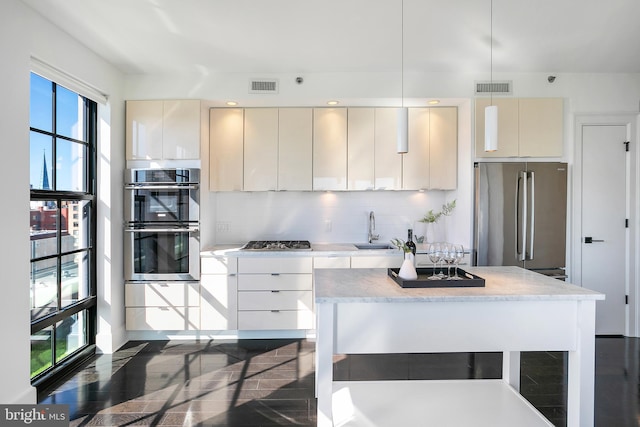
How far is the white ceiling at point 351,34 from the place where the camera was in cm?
267

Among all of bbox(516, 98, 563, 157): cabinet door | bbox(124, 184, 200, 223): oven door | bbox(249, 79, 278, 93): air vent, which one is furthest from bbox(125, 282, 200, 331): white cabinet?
bbox(516, 98, 563, 157): cabinet door

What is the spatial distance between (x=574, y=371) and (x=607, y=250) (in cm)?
275

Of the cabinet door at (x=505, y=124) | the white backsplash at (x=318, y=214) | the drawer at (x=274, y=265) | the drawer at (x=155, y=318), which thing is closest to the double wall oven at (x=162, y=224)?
the drawer at (x=155, y=318)

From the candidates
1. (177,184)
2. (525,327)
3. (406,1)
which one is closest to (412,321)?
(525,327)

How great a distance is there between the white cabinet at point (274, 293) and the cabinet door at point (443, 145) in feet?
5.73

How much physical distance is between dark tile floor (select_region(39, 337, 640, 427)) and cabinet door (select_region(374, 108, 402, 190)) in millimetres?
1868

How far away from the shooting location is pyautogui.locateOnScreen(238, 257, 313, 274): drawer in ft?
12.6

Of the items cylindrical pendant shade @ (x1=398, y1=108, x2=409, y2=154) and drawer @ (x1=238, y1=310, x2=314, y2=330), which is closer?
cylindrical pendant shade @ (x1=398, y1=108, x2=409, y2=154)

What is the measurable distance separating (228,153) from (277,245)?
1161 millimetres

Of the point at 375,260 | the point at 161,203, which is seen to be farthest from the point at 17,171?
the point at 375,260

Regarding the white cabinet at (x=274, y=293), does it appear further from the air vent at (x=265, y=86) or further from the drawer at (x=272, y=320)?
the air vent at (x=265, y=86)

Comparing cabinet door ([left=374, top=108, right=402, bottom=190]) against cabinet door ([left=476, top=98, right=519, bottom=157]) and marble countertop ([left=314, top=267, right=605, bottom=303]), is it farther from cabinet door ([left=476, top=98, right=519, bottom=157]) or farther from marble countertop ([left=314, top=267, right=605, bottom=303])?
marble countertop ([left=314, top=267, right=605, bottom=303])

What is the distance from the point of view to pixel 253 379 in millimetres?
3016

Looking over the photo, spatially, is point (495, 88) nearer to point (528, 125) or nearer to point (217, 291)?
point (528, 125)
